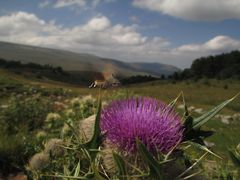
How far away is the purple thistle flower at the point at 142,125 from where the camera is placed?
3010 mm

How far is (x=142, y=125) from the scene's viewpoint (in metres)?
3.04

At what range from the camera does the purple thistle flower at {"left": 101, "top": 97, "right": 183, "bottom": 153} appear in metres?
3.01

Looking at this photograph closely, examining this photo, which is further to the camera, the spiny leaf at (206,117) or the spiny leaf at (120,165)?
the spiny leaf at (206,117)

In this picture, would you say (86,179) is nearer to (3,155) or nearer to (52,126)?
(52,126)

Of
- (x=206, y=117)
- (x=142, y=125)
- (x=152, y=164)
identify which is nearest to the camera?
(x=152, y=164)

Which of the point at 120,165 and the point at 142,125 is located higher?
the point at 142,125

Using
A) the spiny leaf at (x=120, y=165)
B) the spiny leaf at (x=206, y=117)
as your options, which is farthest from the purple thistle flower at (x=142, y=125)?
the spiny leaf at (x=120, y=165)

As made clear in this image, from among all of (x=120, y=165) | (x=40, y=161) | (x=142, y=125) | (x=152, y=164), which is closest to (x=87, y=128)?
(x=142, y=125)

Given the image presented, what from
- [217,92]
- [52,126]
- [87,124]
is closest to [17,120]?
[52,126]

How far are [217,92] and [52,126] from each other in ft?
193

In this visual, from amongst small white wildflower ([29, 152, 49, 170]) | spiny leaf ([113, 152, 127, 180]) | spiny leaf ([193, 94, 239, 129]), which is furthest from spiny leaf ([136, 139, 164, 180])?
small white wildflower ([29, 152, 49, 170])

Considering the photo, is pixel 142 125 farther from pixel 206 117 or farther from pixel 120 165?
pixel 206 117

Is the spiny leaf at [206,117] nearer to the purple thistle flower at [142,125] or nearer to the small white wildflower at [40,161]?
the purple thistle flower at [142,125]

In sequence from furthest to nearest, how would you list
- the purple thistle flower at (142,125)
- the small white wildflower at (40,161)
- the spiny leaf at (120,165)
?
the small white wildflower at (40,161), the purple thistle flower at (142,125), the spiny leaf at (120,165)
